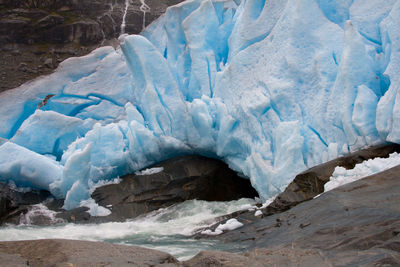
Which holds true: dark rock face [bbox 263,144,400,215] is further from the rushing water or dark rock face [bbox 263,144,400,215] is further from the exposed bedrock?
the exposed bedrock

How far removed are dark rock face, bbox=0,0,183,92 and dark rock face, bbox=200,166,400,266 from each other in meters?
13.9

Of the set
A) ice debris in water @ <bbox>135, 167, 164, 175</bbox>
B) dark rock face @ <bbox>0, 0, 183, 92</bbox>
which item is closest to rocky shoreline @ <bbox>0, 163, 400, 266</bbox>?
ice debris in water @ <bbox>135, 167, 164, 175</bbox>

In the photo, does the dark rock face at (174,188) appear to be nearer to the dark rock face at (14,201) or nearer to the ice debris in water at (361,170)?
the dark rock face at (14,201)

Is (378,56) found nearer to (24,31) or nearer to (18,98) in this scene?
(18,98)

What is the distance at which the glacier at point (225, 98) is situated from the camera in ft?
24.9

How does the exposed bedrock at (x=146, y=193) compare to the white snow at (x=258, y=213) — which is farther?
the exposed bedrock at (x=146, y=193)

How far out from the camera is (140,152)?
33.8ft

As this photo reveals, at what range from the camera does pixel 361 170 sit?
20.0 feet

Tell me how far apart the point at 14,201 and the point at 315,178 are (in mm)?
6685

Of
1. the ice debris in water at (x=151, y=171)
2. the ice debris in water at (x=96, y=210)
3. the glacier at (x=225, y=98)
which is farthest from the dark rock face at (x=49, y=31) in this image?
the ice debris in water at (x=96, y=210)

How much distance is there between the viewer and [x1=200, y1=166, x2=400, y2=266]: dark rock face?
3377 millimetres

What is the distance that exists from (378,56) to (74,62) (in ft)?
28.2

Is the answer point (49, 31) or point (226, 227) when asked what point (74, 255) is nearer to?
point (226, 227)

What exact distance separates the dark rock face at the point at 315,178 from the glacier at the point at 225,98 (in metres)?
0.25
